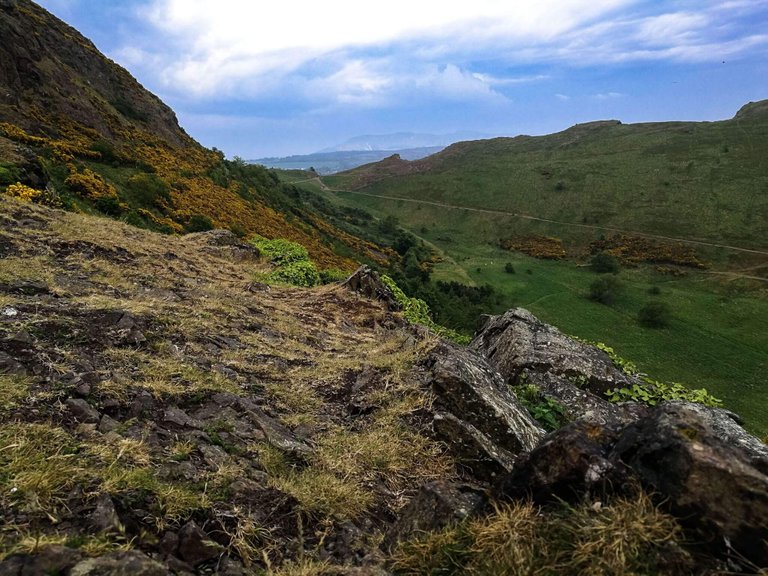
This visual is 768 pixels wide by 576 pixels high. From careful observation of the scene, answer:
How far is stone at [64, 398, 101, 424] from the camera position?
510cm

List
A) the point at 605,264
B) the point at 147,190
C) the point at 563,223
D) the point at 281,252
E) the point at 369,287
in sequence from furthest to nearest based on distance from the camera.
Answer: the point at 563,223
the point at 605,264
the point at 147,190
the point at 281,252
the point at 369,287

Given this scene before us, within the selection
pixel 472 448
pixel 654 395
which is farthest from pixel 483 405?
pixel 654 395

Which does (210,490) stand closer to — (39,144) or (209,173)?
(39,144)

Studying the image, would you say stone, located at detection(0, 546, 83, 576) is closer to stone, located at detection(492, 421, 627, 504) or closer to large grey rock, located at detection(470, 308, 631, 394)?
stone, located at detection(492, 421, 627, 504)

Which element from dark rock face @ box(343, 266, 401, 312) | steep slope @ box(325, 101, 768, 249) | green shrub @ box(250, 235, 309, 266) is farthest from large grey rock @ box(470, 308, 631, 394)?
steep slope @ box(325, 101, 768, 249)

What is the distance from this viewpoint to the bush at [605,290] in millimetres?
63125

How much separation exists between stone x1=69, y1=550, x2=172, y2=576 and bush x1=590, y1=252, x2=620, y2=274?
266 ft

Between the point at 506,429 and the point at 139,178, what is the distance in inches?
1152

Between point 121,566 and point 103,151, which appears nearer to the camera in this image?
point 121,566

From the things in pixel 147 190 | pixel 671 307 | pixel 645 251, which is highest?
pixel 147 190

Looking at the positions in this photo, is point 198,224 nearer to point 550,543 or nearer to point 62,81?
point 62,81

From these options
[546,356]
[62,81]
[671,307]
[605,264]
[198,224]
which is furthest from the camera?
[605,264]

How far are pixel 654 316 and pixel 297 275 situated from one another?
51982 mm

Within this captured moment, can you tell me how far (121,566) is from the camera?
10.0 feet
